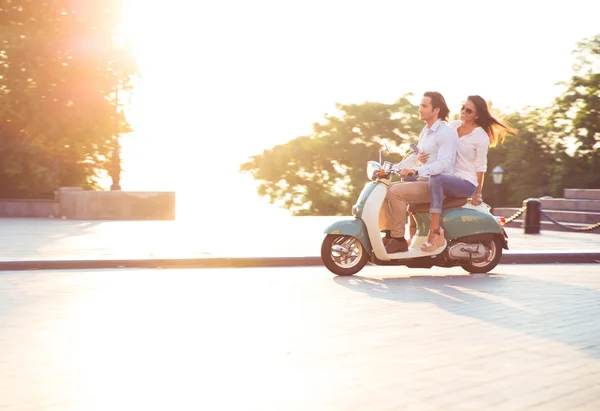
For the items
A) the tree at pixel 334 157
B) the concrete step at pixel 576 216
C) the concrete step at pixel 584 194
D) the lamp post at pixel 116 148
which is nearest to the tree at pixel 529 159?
the tree at pixel 334 157

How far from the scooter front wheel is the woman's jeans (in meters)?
0.85

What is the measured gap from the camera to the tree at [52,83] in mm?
29938

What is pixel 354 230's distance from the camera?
35.7 feet

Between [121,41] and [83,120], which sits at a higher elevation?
[121,41]

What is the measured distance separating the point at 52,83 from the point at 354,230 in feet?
70.1

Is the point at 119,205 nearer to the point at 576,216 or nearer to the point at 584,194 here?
the point at 576,216

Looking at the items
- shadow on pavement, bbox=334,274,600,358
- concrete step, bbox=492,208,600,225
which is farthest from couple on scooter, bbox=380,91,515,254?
concrete step, bbox=492,208,600,225

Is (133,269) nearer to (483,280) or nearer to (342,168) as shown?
(483,280)

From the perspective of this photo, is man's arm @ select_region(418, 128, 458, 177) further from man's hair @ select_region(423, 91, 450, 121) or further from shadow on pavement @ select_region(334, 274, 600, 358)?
shadow on pavement @ select_region(334, 274, 600, 358)

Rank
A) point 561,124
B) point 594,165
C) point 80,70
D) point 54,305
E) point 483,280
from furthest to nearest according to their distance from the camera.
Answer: point 561,124 < point 594,165 < point 80,70 < point 483,280 < point 54,305

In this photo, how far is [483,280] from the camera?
428 inches

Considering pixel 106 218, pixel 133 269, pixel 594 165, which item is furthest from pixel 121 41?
pixel 133 269

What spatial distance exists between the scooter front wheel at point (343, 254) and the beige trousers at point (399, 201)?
35cm

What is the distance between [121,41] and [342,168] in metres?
22.6
